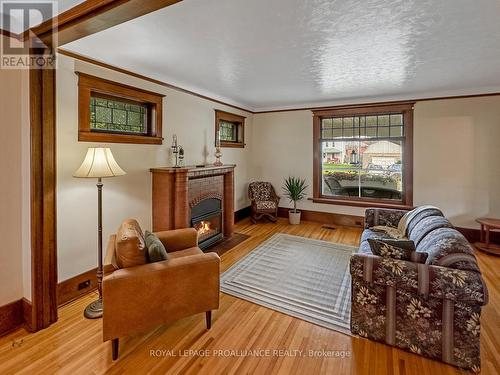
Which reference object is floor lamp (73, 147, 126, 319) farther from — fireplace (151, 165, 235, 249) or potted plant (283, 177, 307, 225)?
potted plant (283, 177, 307, 225)

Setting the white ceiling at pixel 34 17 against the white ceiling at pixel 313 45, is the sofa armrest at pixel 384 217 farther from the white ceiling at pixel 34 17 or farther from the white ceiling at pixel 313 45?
the white ceiling at pixel 34 17

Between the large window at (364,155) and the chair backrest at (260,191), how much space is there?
1065 millimetres

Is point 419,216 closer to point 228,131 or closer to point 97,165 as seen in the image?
point 97,165

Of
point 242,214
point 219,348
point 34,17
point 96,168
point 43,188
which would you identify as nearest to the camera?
point 34,17

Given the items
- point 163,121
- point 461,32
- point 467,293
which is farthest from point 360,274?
point 163,121

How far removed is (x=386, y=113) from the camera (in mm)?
5082

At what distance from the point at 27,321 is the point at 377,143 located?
5836 mm

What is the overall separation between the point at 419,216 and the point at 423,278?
1.57 meters

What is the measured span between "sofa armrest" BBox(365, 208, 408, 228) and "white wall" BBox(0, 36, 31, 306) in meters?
4.00

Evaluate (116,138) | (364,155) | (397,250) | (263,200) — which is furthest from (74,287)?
(364,155)

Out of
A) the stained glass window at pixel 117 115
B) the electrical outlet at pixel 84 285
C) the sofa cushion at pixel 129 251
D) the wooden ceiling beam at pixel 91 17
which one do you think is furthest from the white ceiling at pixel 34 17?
the electrical outlet at pixel 84 285

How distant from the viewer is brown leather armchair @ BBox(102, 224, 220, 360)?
1.83m

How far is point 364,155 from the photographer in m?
5.43

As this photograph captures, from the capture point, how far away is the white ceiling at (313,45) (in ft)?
6.52
